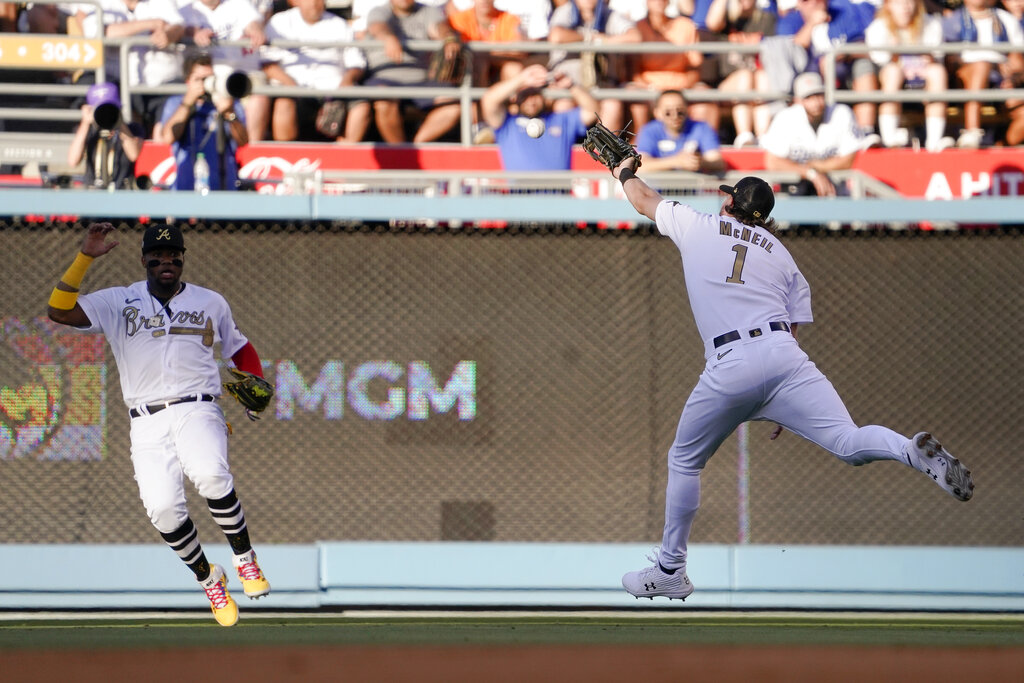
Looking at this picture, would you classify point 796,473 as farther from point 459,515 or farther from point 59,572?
point 59,572

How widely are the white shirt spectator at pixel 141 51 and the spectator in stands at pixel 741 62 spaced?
432 centimetres

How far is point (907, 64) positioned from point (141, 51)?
20.0ft

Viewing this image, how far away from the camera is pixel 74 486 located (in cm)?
703

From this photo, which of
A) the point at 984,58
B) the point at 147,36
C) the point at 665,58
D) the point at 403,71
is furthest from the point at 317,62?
the point at 984,58

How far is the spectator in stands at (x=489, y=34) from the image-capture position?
364 inches

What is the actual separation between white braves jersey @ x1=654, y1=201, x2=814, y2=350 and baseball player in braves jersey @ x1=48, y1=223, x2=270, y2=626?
252cm

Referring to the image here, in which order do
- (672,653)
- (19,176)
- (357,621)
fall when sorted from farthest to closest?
(19,176) < (357,621) < (672,653)

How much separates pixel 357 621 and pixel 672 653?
204 centimetres

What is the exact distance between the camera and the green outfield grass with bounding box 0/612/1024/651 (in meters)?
6.20

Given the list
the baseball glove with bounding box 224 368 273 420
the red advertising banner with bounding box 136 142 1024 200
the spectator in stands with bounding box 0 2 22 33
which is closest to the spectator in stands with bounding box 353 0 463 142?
the red advertising banner with bounding box 136 142 1024 200

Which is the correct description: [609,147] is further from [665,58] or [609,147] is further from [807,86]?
[665,58]

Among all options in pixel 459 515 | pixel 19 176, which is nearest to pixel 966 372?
pixel 459 515

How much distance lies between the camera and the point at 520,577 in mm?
7172

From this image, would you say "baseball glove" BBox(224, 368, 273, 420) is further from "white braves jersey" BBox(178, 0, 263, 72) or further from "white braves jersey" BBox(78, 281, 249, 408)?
"white braves jersey" BBox(178, 0, 263, 72)
